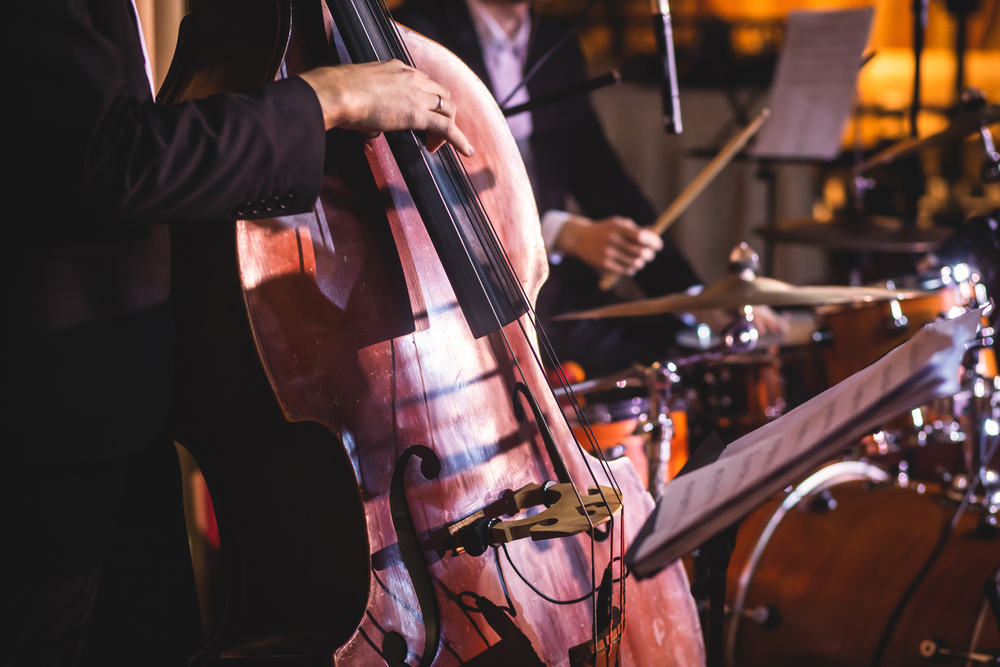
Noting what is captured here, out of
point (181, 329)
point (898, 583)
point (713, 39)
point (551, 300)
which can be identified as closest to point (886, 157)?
point (551, 300)

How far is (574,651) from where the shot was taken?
693 mm

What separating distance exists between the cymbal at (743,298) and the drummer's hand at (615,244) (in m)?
0.18

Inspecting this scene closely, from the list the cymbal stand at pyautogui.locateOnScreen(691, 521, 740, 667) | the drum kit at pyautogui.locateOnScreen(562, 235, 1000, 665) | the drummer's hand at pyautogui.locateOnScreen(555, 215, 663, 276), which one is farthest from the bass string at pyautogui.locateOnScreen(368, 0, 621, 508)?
the drummer's hand at pyautogui.locateOnScreen(555, 215, 663, 276)

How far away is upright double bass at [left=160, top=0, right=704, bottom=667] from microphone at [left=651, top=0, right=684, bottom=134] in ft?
1.60

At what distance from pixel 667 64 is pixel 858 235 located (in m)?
1.27

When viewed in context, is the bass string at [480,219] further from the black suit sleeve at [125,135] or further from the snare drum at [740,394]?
the snare drum at [740,394]

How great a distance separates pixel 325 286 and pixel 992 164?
1427 mm

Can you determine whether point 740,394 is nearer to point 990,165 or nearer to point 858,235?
point 990,165

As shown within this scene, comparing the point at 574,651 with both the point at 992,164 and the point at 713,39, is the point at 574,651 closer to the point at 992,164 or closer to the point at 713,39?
the point at 992,164

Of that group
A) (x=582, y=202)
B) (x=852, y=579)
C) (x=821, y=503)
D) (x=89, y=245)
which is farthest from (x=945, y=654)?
(x=582, y=202)

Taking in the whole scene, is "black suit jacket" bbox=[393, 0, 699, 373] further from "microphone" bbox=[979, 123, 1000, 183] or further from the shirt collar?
"microphone" bbox=[979, 123, 1000, 183]

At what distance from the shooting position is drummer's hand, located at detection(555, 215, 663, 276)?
1517mm

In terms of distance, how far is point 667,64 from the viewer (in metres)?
1.13

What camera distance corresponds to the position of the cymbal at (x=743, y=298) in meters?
1.30
